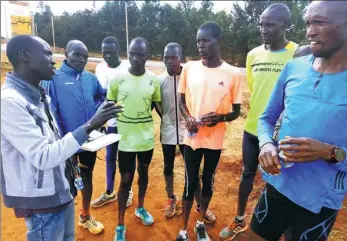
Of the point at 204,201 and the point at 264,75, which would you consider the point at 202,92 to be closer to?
the point at 264,75

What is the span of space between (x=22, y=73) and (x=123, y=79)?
1238mm

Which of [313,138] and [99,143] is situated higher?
[313,138]

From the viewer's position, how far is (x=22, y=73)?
1694 millimetres

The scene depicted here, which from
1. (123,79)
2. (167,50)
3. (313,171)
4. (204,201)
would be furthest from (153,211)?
(313,171)

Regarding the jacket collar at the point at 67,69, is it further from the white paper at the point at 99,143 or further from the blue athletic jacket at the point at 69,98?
the white paper at the point at 99,143

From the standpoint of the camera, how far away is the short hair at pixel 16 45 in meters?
Result: 1.65

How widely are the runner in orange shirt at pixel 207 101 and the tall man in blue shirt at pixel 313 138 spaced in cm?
90

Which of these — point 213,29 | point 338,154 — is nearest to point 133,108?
point 213,29

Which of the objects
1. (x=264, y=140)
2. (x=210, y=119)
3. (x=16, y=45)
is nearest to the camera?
(x=16, y=45)

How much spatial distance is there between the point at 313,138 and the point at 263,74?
4.25 feet

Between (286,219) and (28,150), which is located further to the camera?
(286,219)

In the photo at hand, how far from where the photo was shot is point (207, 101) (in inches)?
104

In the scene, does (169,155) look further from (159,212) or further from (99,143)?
(99,143)

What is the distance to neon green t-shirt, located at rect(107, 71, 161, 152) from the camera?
9.27 ft
